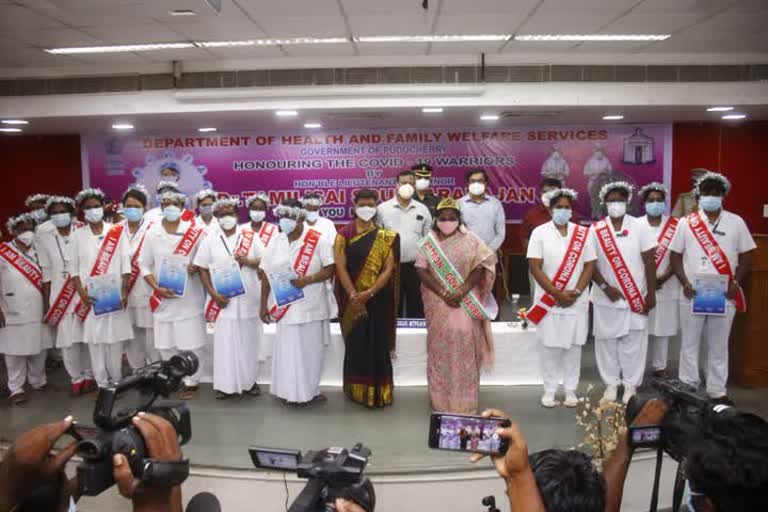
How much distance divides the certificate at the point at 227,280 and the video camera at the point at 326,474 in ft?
10.3

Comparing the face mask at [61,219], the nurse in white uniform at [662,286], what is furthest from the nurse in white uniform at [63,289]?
the nurse in white uniform at [662,286]

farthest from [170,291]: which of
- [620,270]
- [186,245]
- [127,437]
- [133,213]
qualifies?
[620,270]

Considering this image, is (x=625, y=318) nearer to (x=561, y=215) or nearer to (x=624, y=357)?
(x=624, y=357)

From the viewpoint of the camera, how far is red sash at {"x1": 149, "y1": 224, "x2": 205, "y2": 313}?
4594 millimetres

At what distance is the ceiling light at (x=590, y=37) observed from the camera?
5574 mm

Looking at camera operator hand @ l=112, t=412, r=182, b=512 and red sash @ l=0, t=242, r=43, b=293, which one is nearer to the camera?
camera operator hand @ l=112, t=412, r=182, b=512

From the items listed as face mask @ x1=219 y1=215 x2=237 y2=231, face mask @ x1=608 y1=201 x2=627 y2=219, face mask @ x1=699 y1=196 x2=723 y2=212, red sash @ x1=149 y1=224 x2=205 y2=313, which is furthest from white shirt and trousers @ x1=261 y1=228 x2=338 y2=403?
face mask @ x1=699 y1=196 x2=723 y2=212

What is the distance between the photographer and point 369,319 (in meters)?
4.35

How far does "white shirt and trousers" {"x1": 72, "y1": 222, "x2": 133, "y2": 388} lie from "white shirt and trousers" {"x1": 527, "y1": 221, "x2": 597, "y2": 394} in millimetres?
3074

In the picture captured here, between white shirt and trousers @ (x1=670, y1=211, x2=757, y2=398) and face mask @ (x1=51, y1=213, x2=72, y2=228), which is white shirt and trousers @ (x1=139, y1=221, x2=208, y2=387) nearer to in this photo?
face mask @ (x1=51, y1=213, x2=72, y2=228)

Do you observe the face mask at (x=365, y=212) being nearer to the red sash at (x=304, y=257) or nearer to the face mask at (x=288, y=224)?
the red sash at (x=304, y=257)

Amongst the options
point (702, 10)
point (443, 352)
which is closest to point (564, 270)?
point (443, 352)

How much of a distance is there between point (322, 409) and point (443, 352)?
3.19ft

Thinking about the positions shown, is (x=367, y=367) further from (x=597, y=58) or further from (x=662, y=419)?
(x=597, y=58)
